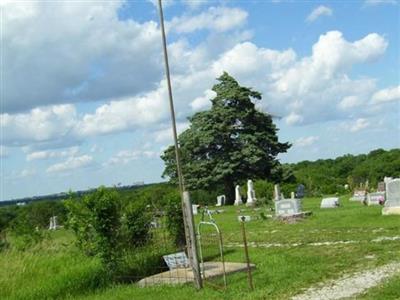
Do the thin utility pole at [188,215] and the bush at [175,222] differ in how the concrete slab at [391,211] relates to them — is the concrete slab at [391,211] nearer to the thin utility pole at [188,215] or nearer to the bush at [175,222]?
the bush at [175,222]

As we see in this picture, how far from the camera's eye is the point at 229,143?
43188 millimetres

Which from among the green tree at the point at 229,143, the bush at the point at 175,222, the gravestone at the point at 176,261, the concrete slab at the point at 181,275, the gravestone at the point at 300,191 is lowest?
the concrete slab at the point at 181,275

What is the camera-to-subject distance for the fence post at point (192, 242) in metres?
10.6

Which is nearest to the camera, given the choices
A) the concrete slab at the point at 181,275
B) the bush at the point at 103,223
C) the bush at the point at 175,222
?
the concrete slab at the point at 181,275

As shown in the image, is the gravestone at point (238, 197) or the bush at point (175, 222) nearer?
the bush at point (175, 222)

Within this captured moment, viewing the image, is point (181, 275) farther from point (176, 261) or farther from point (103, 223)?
point (103, 223)

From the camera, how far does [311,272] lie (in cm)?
Result: 1070

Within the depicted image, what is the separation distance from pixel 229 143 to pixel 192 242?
107 feet

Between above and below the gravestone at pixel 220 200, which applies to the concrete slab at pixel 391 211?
below

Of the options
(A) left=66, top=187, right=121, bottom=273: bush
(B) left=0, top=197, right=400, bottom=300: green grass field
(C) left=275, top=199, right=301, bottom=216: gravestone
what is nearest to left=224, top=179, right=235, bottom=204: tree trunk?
(C) left=275, top=199, right=301, bottom=216: gravestone

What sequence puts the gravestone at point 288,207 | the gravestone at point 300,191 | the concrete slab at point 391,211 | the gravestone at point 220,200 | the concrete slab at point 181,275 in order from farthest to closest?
the gravestone at point 220,200
the gravestone at point 300,191
the gravestone at point 288,207
the concrete slab at point 391,211
the concrete slab at point 181,275

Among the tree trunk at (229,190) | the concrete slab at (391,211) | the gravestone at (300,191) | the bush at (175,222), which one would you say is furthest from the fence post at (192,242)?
the tree trunk at (229,190)

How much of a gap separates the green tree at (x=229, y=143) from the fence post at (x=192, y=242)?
102 ft

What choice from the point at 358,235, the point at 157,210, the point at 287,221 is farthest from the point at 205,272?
the point at 287,221
